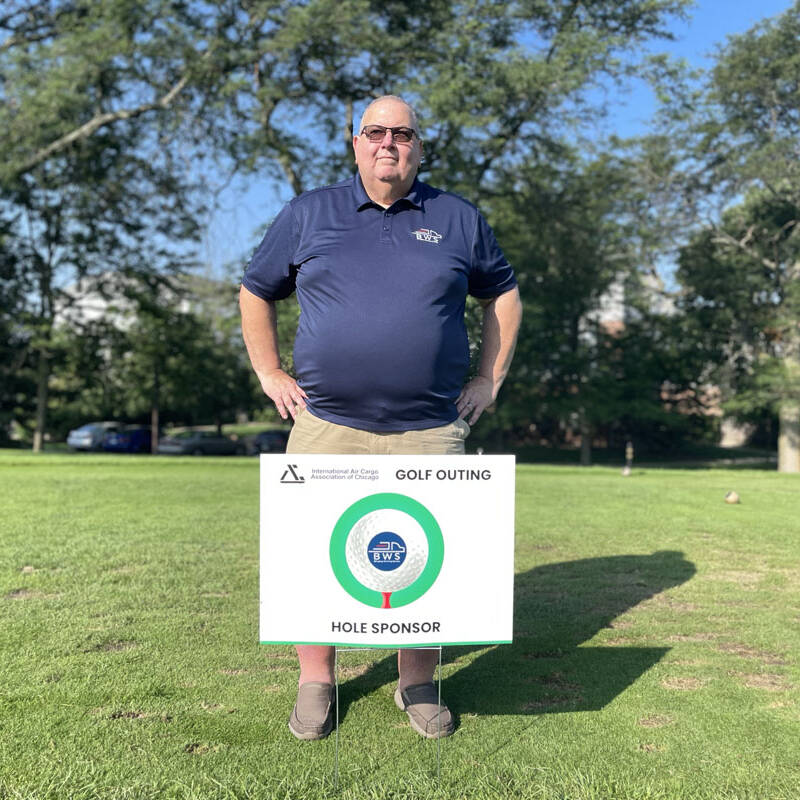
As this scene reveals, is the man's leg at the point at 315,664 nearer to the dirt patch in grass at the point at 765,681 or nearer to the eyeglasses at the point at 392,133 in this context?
Answer: the dirt patch in grass at the point at 765,681

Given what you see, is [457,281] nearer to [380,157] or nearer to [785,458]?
[380,157]

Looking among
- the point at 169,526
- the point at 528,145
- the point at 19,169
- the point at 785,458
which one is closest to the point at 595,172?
the point at 528,145

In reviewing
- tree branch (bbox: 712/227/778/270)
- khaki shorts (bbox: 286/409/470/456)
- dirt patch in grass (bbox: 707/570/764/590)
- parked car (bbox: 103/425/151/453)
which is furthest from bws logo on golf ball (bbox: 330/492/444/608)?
parked car (bbox: 103/425/151/453)

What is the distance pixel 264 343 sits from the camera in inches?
135

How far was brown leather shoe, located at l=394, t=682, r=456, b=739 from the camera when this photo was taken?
2.98 metres

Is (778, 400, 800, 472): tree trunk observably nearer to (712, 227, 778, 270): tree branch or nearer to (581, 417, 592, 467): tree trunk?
(712, 227, 778, 270): tree branch

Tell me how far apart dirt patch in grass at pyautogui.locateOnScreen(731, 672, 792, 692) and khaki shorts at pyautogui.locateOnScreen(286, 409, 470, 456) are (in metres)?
1.66

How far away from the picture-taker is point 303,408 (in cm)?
332

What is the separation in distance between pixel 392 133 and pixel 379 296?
0.65 meters

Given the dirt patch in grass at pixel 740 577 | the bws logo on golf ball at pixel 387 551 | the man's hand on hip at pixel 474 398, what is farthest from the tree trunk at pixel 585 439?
Result: the bws logo on golf ball at pixel 387 551

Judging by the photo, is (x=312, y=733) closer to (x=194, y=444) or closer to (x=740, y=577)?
(x=740, y=577)

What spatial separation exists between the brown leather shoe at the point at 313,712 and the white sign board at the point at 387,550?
39 cm

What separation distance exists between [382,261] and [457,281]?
0.31m

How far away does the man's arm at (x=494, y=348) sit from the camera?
340 cm
